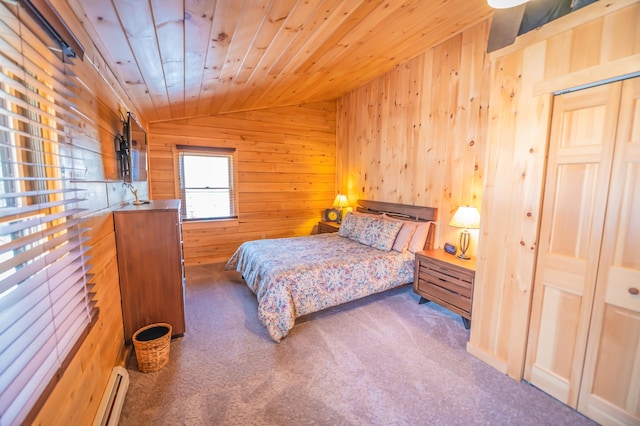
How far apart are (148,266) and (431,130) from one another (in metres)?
3.36

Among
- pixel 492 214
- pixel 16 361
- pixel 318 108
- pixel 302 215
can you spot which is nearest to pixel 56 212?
pixel 16 361

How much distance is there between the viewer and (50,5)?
1087mm

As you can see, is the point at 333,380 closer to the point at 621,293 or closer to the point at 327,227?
the point at 621,293

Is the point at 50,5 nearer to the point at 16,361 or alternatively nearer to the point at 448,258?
the point at 16,361

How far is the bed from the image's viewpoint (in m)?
2.48

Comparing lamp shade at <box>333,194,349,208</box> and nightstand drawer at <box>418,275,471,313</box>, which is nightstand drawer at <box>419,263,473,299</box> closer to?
nightstand drawer at <box>418,275,471,313</box>

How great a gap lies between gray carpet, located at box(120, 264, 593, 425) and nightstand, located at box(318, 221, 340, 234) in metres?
2.02

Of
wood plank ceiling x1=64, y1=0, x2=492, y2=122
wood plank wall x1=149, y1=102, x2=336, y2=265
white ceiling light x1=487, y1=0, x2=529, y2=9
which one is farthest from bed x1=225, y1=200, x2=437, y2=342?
white ceiling light x1=487, y1=0, x2=529, y2=9

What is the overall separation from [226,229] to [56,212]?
3397 mm

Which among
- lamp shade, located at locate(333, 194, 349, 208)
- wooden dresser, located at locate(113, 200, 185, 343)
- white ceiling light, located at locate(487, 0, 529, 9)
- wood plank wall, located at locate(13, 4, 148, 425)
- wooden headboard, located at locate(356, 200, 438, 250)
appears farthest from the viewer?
lamp shade, located at locate(333, 194, 349, 208)

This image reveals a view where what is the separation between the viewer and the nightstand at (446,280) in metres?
2.53

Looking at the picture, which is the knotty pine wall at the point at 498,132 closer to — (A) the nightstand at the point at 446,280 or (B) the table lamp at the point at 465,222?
(B) the table lamp at the point at 465,222

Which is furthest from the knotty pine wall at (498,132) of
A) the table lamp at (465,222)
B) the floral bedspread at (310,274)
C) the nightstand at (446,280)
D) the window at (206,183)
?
the window at (206,183)

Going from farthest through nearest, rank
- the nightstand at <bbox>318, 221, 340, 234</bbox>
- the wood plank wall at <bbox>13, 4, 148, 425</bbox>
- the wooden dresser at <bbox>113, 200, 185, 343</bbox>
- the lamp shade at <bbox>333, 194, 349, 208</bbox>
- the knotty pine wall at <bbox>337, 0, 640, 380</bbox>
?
the lamp shade at <bbox>333, 194, 349, 208</bbox> → the nightstand at <bbox>318, 221, 340, 234</bbox> → the wooden dresser at <bbox>113, 200, 185, 343</bbox> → the knotty pine wall at <bbox>337, 0, 640, 380</bbox> → the wood plank wall at <bbox>13, 4, 148, 425</bbox>
